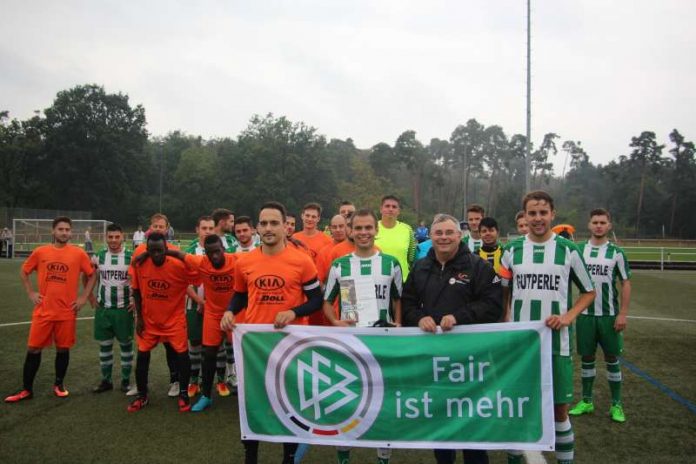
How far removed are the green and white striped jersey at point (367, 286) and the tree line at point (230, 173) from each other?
5233 centimetres

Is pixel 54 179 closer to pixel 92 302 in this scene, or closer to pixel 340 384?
pixel 92 302

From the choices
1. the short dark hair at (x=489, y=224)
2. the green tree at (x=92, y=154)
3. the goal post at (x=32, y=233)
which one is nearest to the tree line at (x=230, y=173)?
the green tree at (x=92, y=154)

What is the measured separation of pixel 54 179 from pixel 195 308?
6289 cm

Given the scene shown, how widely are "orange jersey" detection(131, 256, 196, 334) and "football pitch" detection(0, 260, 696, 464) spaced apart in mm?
952

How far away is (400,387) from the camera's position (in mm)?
3508

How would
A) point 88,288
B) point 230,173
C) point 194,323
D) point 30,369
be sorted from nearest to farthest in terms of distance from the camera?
point 30,369
point 88,288
point 194,323
point 230,173

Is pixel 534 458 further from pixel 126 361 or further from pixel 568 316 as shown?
pixel 126 361

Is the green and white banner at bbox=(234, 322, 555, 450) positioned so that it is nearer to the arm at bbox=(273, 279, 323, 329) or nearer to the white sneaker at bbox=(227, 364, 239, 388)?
the arm at bbox=(273, 279, 323, 329)

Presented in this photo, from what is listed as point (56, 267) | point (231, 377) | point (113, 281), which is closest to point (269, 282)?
point (231, 377)

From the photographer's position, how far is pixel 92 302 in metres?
6.13

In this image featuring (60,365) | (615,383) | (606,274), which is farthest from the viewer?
(60,365)

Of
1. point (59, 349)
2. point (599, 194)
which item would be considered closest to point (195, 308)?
point (59, 349)

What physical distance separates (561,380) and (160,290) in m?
4.09

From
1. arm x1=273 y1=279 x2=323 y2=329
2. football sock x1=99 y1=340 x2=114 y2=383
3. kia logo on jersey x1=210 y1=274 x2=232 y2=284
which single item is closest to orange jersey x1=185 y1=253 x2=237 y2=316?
kia logo on jersey x1=210 y1=274 x2=232 y2=284
